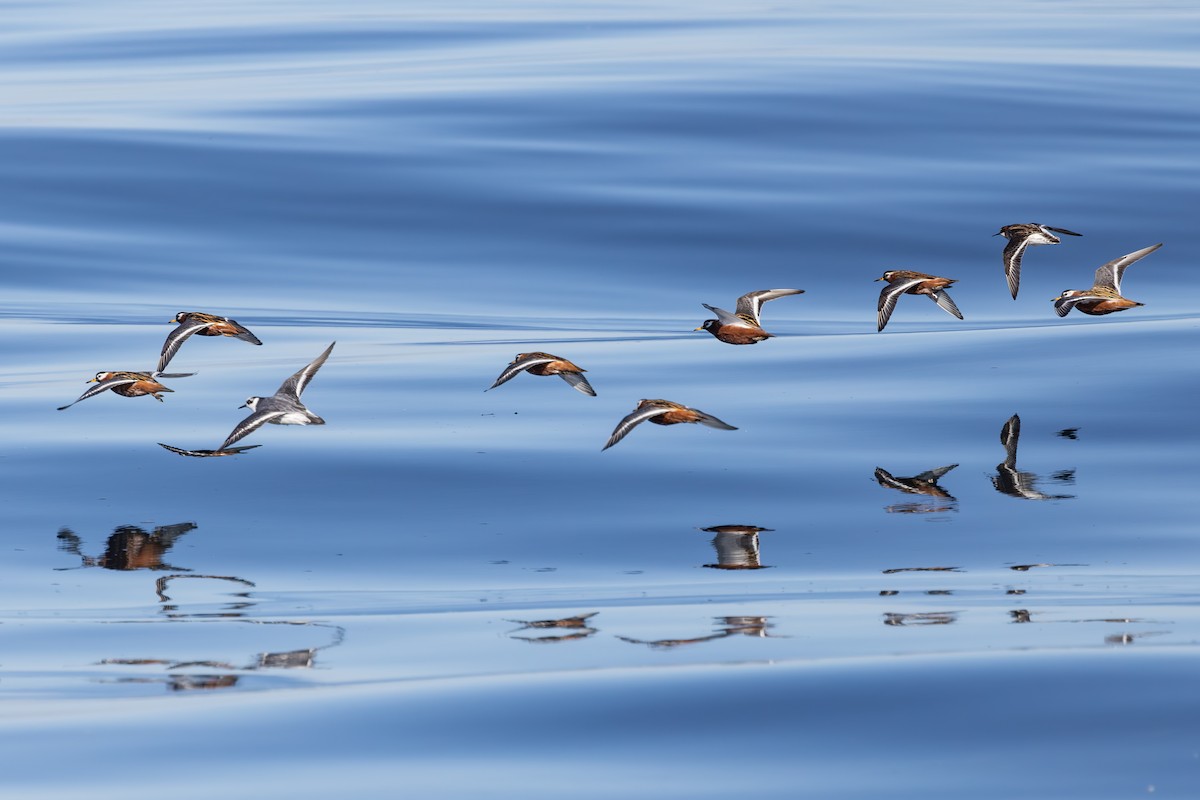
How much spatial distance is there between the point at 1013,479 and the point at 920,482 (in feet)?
2.89

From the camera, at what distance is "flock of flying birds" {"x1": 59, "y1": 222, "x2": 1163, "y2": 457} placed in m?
14.8

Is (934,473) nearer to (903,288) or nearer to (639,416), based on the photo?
(903,288)

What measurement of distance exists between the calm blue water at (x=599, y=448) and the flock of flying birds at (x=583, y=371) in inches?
Answer: 32.8

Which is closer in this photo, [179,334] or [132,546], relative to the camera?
[132,546]

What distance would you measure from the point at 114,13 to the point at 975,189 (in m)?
44.3

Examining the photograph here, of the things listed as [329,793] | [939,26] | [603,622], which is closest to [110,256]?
[603,622]

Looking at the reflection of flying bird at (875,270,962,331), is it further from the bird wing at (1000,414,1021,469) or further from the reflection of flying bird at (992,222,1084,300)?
the bird wing at (1000,414,1021,469)

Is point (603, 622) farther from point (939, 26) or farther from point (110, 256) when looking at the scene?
point (939, 26)

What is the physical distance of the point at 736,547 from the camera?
14.8m

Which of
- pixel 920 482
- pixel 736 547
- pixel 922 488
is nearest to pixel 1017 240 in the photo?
pixel 920 482

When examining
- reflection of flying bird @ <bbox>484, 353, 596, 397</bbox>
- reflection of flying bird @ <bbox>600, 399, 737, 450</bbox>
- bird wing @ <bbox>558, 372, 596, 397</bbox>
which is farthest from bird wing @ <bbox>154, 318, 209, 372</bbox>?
reflection of flying bird @ <bbox>600, 399, 737, 450</bbox>

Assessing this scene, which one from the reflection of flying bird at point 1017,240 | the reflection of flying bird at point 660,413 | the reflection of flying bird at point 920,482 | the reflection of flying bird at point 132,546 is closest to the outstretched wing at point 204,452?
the reflection of flying bird at point 132,546

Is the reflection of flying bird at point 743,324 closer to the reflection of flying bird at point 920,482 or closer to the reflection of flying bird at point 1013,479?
the reflection of flying bird at point 920,482

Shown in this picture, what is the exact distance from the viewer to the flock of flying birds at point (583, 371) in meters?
14.8
